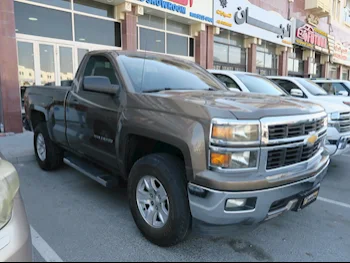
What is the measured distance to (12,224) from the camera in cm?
225

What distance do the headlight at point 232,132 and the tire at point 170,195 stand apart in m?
0.54

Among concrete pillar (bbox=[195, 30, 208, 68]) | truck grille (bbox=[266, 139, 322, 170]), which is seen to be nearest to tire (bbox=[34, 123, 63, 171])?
truck grille (bbox=[266, 139, 322, 170])

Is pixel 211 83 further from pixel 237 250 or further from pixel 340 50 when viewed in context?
pixel 340 50

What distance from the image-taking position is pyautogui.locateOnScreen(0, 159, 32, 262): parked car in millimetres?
2061

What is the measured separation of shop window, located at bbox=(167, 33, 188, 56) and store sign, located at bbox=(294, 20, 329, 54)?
11176 millimetres

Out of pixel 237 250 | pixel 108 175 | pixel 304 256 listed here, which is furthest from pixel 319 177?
pixel 108 175

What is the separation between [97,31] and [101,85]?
831 centimetres

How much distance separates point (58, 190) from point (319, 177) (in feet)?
11.8

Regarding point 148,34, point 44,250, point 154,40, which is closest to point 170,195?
point 44,250

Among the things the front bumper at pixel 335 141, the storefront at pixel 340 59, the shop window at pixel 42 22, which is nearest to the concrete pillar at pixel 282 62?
the storefront at pixel 340 59

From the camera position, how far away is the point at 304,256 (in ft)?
9.20

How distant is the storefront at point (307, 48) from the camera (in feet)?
72.1

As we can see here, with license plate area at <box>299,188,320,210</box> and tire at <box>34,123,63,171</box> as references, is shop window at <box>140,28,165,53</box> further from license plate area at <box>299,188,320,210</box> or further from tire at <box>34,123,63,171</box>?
license plate area at <box>299,188,320,210</box>

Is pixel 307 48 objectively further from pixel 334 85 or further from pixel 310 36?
pixel 334 85
